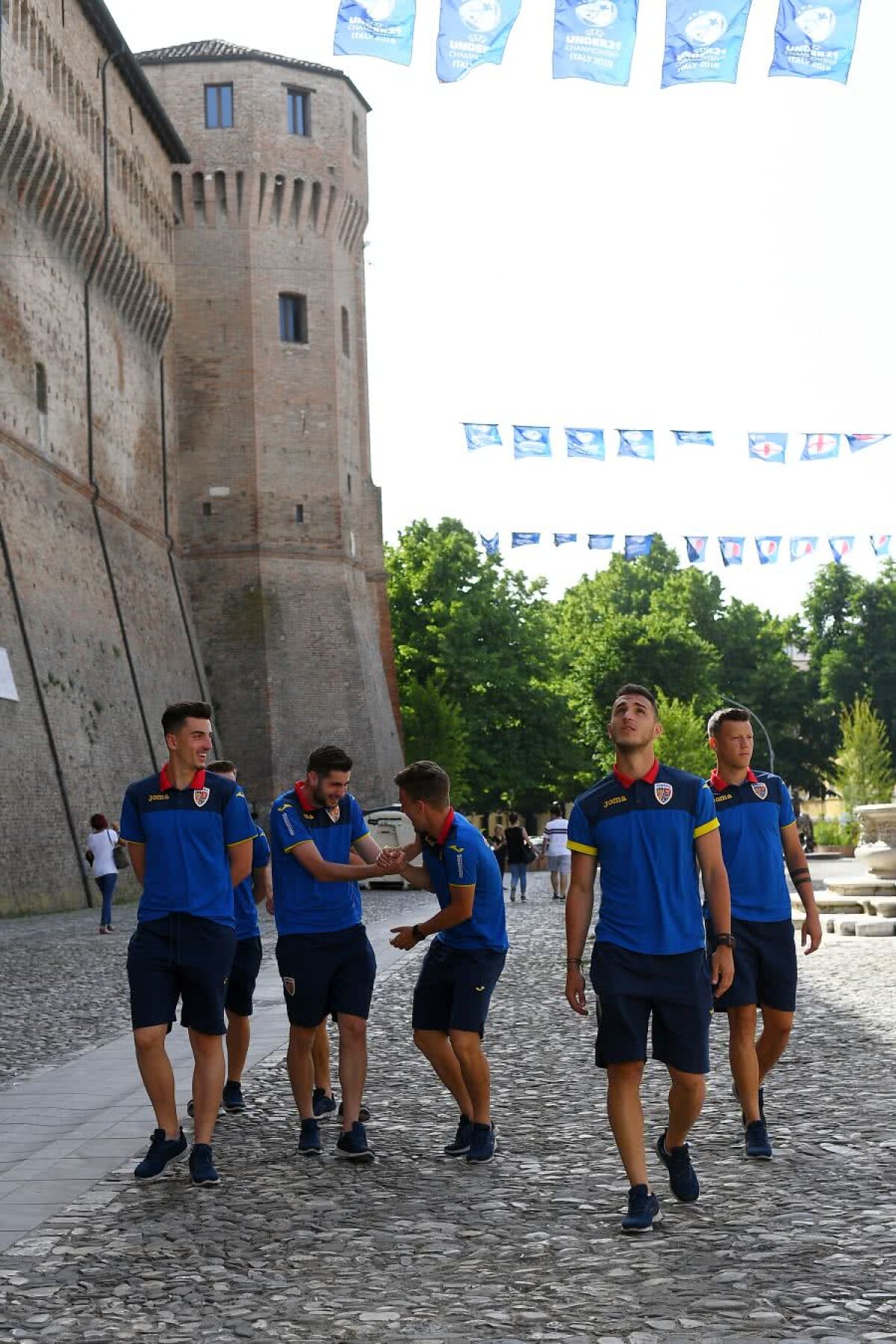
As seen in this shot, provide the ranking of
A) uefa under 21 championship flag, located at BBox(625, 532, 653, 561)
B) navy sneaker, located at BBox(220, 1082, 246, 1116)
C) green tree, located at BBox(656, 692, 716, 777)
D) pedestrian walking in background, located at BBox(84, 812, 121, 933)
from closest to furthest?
Result: navy sneaker, located at BBox(220, 1082, 246, 1116) → pedestrian walking in background, located at BBox(84, 812, 121, 933) → uefa under 21 championship flag, located at BBox(625, 532, 653, 561) → green tree, located at BBox(656, 692, 716, 777)

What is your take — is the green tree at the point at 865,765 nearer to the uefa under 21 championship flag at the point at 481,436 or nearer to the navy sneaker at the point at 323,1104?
the uefa under 21 championship flag at the point at 481,436

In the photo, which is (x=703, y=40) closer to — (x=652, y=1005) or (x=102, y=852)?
(x=652, y=1005)

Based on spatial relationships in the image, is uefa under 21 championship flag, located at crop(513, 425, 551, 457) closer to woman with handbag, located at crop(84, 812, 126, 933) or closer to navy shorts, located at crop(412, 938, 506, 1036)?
woman with handbag, located at crop(84, 812, 126, 933)

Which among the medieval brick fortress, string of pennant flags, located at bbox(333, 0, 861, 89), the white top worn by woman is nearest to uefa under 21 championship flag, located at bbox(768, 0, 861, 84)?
string of pennant flags, located at bbox(333, 0, 861, 89)

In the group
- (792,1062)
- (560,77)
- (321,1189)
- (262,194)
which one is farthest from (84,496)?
(321,1189)

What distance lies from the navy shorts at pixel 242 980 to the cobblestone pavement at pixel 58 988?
1.82 metres

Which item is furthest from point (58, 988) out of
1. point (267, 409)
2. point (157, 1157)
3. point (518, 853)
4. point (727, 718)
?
point (267, 409)

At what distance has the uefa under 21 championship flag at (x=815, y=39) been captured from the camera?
15141 millimetres

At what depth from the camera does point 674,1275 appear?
16.4ft

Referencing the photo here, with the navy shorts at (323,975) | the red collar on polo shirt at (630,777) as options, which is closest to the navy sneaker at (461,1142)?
the navy shorts at (323,975)

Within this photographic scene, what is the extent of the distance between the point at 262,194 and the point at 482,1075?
45648 millimetres

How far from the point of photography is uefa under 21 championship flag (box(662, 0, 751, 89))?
15156mm

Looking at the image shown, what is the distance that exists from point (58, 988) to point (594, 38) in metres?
9.57

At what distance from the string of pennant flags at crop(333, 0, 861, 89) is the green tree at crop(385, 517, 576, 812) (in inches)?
1784
